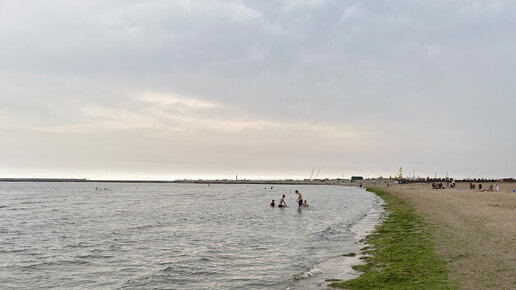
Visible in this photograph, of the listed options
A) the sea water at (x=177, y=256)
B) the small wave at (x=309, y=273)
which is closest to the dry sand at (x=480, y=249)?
the sea water at (x=177, y=256)

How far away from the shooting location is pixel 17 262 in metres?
21.8

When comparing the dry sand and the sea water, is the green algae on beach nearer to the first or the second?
the dry sand

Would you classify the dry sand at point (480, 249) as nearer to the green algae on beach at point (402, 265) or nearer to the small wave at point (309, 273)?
the green algae on beach at point (402, 265)

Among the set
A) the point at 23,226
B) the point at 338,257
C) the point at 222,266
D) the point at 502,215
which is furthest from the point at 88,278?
the point at 502,215

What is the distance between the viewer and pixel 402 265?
52.2 ft

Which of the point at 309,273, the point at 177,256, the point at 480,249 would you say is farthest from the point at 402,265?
the point at 177,256

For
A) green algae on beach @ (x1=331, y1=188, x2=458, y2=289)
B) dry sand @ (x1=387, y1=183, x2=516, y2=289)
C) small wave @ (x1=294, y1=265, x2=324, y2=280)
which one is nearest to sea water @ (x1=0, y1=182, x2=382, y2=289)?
small wave @ (x1=294, y1=265, x2=324, y2=280)

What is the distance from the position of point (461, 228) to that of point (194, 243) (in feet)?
62.0

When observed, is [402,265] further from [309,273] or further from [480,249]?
[480,249]

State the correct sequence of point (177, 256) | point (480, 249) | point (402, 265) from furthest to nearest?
point (177, 256) → point (480, 249) → point (402, 265)

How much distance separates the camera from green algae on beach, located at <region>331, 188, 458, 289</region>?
13.2 meters

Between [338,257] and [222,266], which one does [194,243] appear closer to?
[222,266]

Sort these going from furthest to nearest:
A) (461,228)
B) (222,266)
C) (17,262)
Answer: (461,228), (17,262), (222,266)

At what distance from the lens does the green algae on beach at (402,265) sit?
43.2 feet
